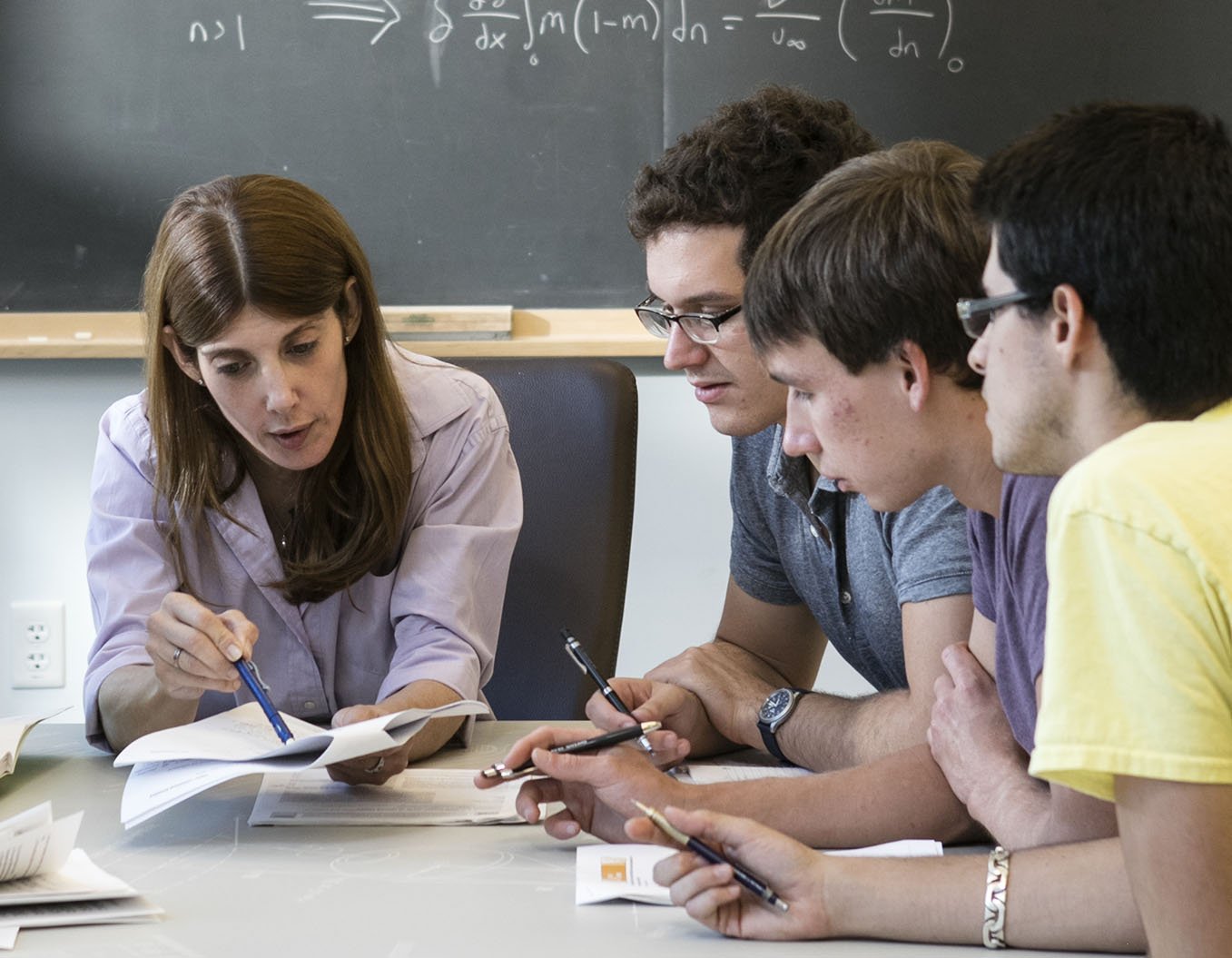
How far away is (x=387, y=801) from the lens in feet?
4.25

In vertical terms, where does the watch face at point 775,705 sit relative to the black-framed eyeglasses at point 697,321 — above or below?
below

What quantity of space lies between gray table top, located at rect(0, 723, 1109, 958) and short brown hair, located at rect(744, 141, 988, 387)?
1.51 feet

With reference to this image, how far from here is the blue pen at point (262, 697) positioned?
1.29 m

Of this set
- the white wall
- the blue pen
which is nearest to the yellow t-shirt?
the blue pen

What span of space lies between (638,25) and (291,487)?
4.27ft

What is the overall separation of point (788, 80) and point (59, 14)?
4.40ft

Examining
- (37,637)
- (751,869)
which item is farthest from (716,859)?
(37,637)

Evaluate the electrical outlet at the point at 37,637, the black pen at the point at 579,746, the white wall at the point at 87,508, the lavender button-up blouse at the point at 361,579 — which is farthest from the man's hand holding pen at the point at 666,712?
the electrical outlet at the point at 37,637

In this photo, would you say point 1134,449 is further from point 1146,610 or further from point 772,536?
point 772,536

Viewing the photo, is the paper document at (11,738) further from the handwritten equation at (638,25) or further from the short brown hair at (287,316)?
the handwritten equation at (638,25)

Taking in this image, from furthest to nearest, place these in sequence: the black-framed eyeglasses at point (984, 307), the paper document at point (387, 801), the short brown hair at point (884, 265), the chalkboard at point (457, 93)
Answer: the chalkboard at point (457, 93) < the paper document at point (387, 801) < the short brown hair at point (884, 265) < the black-framed eyeglasses at point (984, 307)

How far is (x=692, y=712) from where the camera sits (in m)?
1.45

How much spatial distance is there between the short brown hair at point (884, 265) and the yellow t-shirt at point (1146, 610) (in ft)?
1.21

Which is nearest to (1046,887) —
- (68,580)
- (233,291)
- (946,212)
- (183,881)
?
(946,212)
